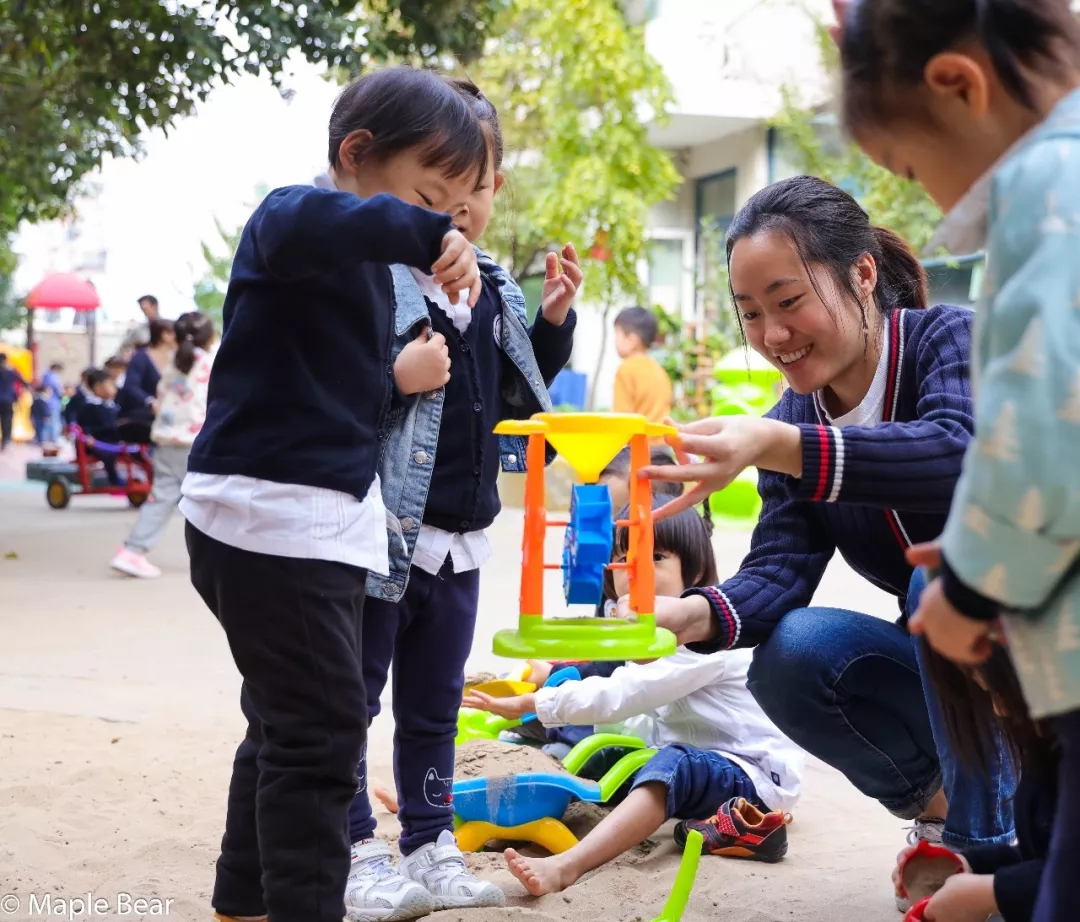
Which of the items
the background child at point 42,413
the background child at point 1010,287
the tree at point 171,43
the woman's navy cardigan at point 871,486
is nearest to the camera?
the background child at point 1010,287

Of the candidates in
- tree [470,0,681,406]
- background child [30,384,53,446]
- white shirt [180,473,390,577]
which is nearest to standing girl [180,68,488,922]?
white shirt [180,473,390,577]

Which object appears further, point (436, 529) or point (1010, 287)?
point (436, 529)

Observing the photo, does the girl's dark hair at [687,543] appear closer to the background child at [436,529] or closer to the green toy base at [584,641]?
the background child at [436,529]

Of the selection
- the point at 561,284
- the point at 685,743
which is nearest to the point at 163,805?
the point at 685,743

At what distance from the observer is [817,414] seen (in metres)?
2.63

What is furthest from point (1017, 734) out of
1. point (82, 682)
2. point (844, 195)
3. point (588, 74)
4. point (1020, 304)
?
point (588, 74)

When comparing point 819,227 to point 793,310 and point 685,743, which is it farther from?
point 685,743

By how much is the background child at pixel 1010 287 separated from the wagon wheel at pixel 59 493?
439 inches

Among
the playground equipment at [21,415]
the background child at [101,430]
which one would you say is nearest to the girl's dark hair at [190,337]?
the background child at [101,430]

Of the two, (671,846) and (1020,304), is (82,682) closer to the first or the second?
(671,846)

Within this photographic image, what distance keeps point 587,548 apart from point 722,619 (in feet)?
Answer: 2.02

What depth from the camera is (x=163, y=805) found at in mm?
3158

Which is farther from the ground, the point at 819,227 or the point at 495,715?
the point at 819,227

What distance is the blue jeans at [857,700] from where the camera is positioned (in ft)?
8.35
